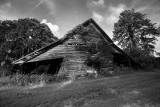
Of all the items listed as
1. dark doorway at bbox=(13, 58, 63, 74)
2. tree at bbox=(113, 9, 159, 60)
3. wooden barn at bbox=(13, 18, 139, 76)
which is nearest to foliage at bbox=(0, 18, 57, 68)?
dark doorway at bbox=(13, 58, 63, 74)

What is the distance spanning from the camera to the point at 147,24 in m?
28.7

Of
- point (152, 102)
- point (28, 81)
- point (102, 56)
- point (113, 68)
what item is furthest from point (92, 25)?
point (152, 102)

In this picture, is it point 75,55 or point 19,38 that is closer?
A: point 75,55

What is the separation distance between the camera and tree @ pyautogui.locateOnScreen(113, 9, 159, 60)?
2841 cm

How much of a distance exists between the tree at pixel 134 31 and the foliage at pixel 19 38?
69.5 feet

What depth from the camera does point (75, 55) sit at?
14078 mm

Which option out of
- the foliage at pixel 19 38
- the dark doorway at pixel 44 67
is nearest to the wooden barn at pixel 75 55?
the dark doorway at pixel 44 67

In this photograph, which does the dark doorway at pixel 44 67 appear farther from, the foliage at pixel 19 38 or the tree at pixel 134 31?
the tree at pixel 134 31

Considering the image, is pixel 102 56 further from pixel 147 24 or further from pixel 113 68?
pixel 147 24

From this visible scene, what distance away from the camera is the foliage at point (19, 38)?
25.9 meters

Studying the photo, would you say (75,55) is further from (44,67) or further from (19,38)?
(19,38)

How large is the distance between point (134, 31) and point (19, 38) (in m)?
30.7

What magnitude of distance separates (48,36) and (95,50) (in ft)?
66.5

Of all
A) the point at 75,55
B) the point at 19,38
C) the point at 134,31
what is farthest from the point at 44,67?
the point at 134,31
